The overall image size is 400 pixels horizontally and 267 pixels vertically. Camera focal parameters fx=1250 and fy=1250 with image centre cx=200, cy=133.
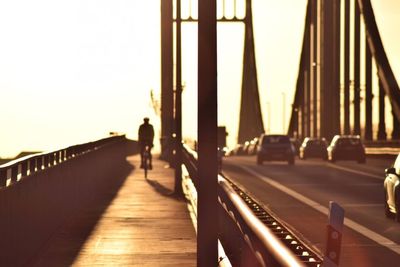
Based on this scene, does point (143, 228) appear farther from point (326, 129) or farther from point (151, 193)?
point (326, 129)

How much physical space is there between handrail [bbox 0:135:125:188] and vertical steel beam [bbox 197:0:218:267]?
6.66ft

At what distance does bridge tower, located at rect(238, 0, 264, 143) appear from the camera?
92.2 meters

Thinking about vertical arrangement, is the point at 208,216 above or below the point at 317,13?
below

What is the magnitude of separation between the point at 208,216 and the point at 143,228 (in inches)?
311

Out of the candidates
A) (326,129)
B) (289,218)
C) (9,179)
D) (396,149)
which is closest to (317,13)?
(326,129)

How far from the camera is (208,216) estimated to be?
10.2 m

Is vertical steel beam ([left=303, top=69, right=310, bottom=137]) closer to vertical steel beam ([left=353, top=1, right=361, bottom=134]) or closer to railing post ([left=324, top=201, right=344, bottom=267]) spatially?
Answer: vertical steel beam ([left=353, top=1, right=361, bottom=134])

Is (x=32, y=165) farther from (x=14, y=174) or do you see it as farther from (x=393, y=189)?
(x=393, y=189)

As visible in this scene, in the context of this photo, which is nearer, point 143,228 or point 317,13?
point 143,228

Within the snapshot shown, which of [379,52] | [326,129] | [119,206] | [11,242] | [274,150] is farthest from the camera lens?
[326,129]

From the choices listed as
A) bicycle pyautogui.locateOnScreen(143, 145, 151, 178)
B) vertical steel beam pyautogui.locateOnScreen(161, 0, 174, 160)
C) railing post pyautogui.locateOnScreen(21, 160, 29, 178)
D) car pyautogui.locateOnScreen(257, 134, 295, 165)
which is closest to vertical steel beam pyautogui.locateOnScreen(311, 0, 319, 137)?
car pyautogui.locateOnScreen(257, 134, 295, 165)

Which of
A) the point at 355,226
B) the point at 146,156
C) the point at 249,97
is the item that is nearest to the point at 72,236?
the point at 355,226

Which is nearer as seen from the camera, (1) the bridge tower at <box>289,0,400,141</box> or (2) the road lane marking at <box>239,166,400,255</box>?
(2) the road lane marking at <box>239,166,400,255</box>

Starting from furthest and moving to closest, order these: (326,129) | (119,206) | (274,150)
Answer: (326,129) < (274,150) < (119,206)
